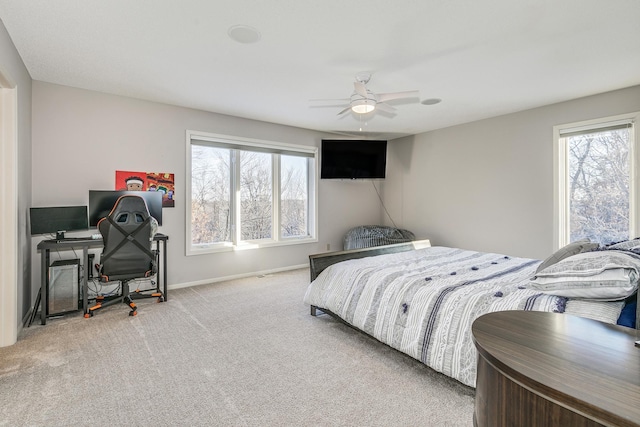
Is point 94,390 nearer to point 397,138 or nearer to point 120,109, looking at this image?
point 120,109

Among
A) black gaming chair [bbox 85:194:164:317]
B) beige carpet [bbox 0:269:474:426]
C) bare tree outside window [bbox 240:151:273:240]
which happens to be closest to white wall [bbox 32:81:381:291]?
bare tree outside window [bbox 240:151:273:240]

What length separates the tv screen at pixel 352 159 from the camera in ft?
17.9

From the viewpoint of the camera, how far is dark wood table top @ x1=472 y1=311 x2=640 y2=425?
0.71m

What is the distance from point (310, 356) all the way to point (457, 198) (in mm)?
4029

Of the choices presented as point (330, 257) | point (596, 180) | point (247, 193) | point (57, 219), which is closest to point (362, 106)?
point (330, 257)

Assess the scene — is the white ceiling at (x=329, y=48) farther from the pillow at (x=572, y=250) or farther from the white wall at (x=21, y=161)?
the pillow at (x=572, y=250)

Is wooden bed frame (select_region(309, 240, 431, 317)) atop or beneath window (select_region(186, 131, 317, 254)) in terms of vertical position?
beneath

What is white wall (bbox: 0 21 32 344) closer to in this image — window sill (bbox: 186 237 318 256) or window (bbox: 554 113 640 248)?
window sill (bbox: 186 237 318 256)

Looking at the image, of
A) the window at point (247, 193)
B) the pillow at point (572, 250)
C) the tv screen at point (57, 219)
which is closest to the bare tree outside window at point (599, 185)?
the pillow at point (572, 250)

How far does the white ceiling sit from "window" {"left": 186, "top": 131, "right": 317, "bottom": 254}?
93 centimetres

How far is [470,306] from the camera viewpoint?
200cm

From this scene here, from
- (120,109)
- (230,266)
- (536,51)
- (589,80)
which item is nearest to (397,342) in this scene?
(536,51)

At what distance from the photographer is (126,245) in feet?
10.7

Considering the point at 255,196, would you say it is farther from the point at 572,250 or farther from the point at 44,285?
the point at 572,250
